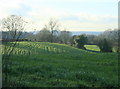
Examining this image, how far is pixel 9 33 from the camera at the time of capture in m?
4.64

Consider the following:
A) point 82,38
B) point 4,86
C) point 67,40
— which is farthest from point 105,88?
point 67,40

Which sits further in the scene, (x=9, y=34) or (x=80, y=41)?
(x=80, y=41)

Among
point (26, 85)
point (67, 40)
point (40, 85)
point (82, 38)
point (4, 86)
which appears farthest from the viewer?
point (67, 40)

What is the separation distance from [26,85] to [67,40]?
1366 inches

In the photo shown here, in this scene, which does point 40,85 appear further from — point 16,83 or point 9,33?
point 9,33

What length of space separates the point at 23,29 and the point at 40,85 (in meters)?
1.80

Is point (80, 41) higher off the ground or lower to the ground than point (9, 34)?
lower

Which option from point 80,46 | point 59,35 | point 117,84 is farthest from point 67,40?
point 117,84

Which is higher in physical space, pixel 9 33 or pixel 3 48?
pixel 9 33

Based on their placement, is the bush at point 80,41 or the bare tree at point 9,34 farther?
the bush at point 80,41

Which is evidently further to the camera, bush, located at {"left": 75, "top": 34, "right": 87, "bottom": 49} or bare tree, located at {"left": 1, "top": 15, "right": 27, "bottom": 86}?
bush, located at {"left": 75, "top": 34, "right": 87, "bottom": 49}

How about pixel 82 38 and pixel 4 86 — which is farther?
pixel 82 38

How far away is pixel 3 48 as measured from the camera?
4.66m

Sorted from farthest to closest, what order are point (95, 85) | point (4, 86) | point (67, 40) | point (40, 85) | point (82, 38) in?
1. point (67, 40)
2. point (82, 38)
3. point (95, 85)
4. point (40, 85)
5. point (4, 86)
